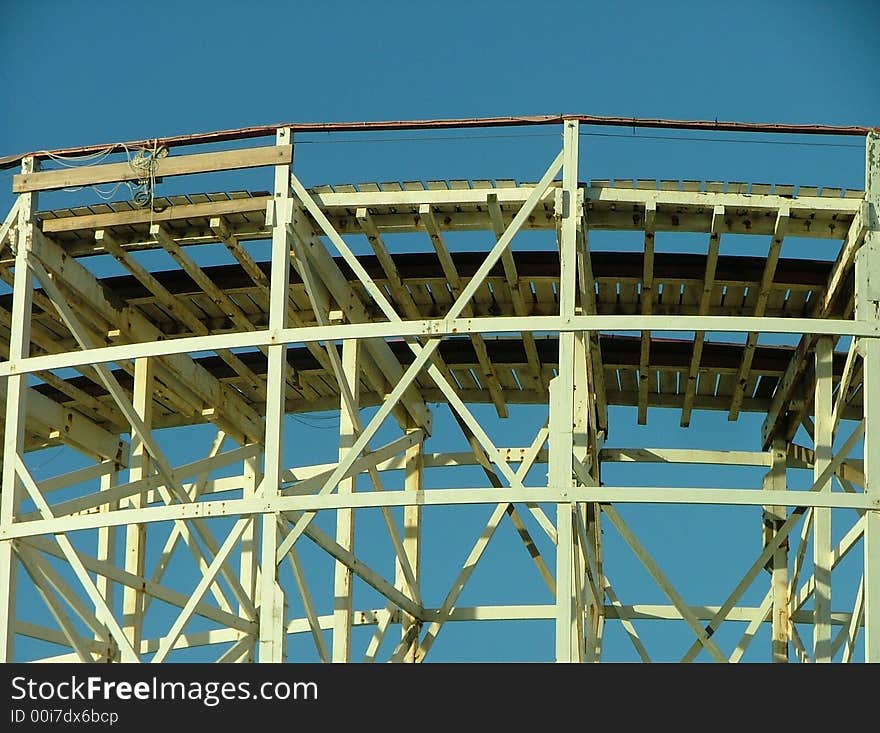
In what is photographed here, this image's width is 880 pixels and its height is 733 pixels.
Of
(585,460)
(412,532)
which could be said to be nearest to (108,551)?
(412,532)

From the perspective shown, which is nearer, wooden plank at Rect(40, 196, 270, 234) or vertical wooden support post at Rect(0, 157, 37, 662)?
vertical wooden support post at Rect(0, 157, 37, 662)

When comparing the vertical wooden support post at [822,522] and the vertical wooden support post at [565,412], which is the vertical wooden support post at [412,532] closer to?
the vertical wooden support post at [565,412]

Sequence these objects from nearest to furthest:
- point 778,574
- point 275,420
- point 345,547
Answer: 1. point 275,420
2. point 345,547
3. point 778,574

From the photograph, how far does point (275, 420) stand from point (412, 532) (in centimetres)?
627

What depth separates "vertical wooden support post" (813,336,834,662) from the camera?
24891 mm

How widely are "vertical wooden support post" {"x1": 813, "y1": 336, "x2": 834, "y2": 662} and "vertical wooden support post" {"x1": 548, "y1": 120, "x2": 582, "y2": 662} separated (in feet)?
→ 12.7

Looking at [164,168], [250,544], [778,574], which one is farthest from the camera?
[250,544]

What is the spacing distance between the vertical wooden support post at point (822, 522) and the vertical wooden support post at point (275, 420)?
7.25m

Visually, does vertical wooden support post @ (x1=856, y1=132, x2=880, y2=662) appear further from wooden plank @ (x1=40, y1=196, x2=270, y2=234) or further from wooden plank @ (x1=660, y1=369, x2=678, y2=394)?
wooden plank @ (x1=40, y1=196, x2=270, y2=234)

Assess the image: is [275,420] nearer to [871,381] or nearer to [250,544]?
[871,381]

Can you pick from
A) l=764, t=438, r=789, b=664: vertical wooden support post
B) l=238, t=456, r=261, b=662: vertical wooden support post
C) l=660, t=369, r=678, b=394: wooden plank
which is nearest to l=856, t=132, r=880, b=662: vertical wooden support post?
l=764, t=438, r=789, b=664: vertical wooden support post

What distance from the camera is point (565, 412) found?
896 inches

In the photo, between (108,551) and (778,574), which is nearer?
(778,574)
